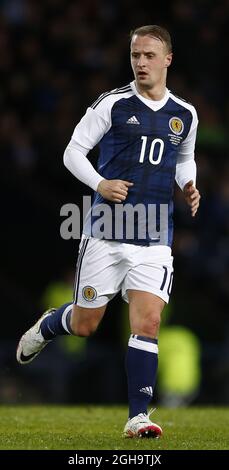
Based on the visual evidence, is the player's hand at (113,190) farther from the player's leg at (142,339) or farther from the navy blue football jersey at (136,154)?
the player's leg at (142,339)

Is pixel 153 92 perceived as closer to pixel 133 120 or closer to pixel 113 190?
pixel 133 120

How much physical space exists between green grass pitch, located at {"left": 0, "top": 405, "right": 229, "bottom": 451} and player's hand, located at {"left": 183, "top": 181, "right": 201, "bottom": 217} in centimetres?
145

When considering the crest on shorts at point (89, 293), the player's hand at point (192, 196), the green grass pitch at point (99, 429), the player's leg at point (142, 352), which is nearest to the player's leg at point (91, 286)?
the crest on shorts at point (89, 293)

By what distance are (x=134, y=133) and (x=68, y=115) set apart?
873 cm

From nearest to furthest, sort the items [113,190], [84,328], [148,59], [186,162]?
1. [113,190]
2. [148,59]
3. [84,328]
4. [186,162]

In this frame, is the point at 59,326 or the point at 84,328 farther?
the point at 59,326

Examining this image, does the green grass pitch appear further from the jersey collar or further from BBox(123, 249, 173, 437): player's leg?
the jersey collar

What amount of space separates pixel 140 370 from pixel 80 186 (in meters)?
7.28

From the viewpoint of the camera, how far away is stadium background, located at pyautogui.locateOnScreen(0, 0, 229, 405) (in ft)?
44.0

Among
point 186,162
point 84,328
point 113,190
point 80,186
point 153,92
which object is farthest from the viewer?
point 80,186

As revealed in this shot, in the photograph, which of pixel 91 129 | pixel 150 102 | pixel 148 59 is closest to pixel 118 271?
pixel 91 129

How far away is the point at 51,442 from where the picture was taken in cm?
733

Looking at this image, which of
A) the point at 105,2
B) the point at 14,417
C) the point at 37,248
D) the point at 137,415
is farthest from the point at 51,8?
the point at 137,415

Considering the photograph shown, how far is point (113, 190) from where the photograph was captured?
24.9ft
